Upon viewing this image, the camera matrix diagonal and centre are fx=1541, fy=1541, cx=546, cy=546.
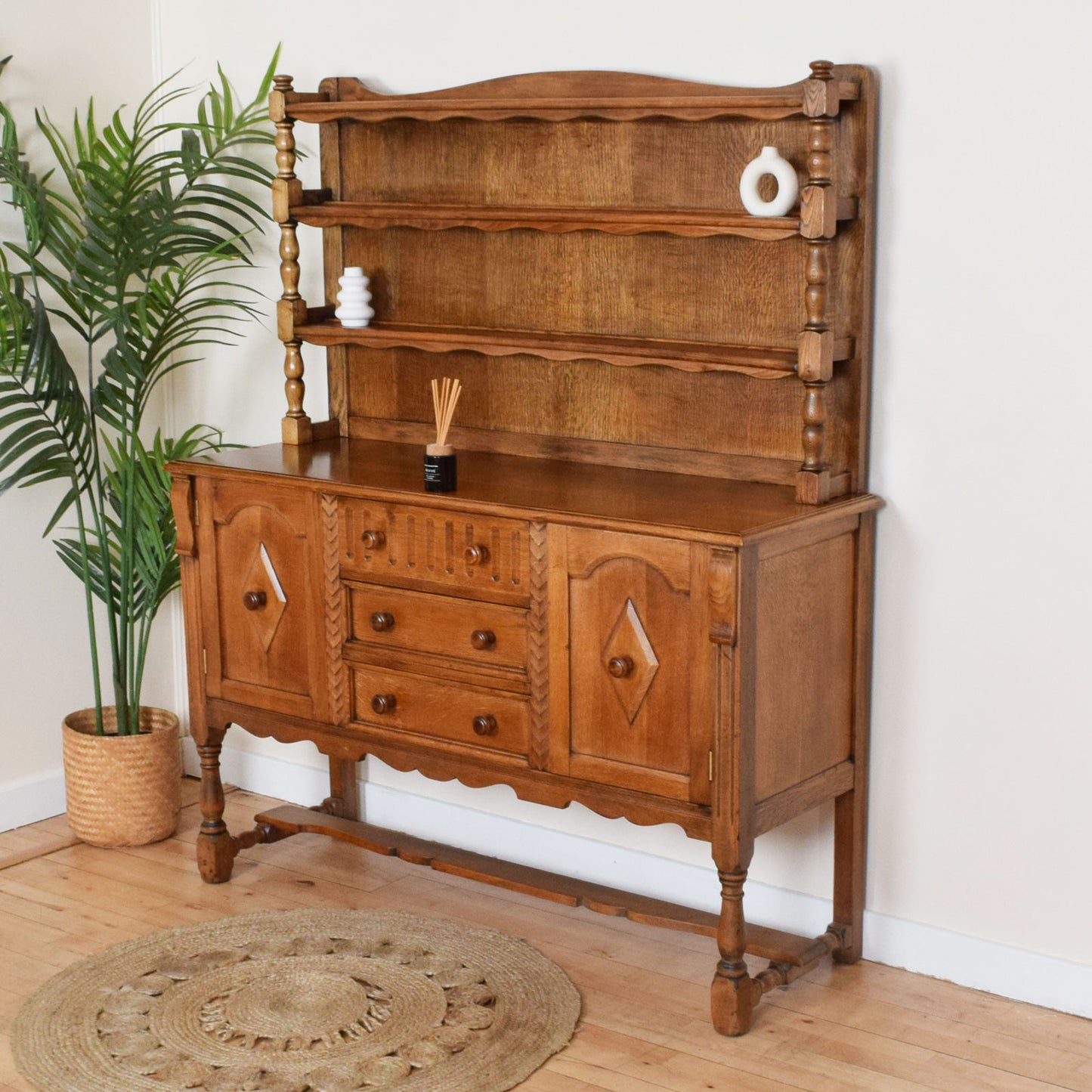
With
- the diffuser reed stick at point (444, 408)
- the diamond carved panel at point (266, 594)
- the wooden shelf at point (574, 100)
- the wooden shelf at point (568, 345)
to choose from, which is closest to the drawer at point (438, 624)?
the diamond carved panel at point (266, 594)

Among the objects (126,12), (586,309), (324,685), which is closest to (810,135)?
(586,309)

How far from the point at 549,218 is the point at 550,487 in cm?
58

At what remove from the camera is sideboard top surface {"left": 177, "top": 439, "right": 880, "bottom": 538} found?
3014 millimetres

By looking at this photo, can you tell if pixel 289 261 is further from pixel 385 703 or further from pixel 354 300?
pixel 385 703

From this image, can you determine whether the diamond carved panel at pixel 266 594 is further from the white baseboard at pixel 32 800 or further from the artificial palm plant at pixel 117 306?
the white baseboard at pixel 32 800

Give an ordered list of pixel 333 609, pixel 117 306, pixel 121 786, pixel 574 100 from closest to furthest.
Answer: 1. pixel 574 100
2. pixel 333 609
3. pixel 117 306
4. pixel 121 786

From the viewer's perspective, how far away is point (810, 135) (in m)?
3.05

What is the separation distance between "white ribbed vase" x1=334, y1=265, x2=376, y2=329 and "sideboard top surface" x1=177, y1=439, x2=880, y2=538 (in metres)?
0.32

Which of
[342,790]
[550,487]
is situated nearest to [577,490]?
[550,487]

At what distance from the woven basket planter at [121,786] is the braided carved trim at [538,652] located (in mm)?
1297

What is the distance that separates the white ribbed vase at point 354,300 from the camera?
3.77m

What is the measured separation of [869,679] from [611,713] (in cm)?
60

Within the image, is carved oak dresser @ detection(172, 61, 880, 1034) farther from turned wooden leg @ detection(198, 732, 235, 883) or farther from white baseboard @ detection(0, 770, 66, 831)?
white baseboard @ detection(0, 770, 66, 831)

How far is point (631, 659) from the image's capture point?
306cm
